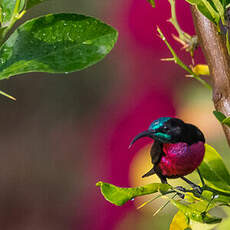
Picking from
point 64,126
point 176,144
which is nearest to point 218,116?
point 176,144

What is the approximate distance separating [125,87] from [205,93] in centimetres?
60

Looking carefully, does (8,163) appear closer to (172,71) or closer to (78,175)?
(78,175)

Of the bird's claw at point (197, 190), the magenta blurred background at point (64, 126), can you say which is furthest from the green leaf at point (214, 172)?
the magenta blurred background at point (64, 126)

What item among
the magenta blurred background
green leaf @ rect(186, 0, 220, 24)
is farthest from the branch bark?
the magenta blurred background

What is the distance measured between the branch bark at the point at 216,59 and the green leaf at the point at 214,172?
3cm

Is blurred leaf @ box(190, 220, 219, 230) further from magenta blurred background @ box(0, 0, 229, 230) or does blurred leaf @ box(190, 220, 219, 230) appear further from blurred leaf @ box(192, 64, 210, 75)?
magenta blurred background @ box(0, 0, 229, 230)

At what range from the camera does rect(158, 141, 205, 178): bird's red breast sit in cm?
22

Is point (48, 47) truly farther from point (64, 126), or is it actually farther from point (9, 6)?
point (64, 126)

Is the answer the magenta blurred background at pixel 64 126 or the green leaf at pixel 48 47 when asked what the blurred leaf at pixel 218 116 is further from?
the magenta blurred background at pixel 64 126

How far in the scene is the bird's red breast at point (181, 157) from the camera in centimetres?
22

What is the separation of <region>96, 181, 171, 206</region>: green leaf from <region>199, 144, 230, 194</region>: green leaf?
44 millimetres

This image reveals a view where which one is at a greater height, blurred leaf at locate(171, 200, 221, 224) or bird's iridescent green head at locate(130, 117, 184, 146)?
bird's iridescent green head at locate(130, 117, 184, 146)

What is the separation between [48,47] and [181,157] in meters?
0.08

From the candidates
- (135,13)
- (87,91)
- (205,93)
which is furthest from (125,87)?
(205,93)
